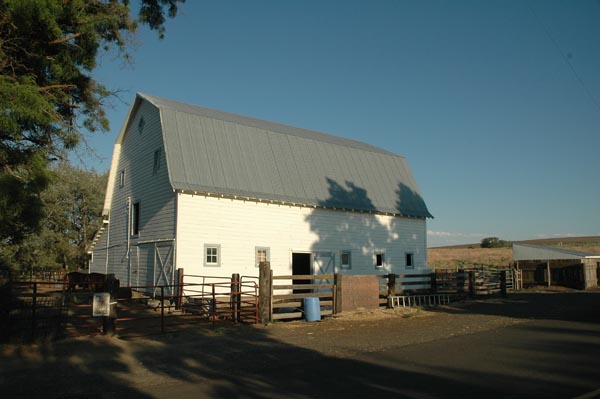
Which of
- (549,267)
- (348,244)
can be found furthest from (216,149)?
(549,267)

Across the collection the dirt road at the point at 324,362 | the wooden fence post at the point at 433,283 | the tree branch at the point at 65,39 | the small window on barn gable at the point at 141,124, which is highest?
the small window on barn gable at the point at 141,124

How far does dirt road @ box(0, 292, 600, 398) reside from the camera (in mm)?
8086

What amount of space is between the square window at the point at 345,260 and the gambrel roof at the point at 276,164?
239cm

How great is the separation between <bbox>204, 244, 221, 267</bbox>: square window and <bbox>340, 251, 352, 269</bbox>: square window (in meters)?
7.31

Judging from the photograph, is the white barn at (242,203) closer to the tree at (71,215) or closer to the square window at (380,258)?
the square window at (380,258)

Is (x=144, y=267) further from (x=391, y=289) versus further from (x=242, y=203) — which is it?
(x=391, y=289)

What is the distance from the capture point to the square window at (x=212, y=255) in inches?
859

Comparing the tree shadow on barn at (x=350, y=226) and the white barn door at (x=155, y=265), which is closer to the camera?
the white barn door at (x=155, y=265)

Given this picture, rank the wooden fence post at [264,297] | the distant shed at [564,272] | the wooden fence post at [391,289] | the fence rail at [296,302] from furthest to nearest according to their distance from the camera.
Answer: the distant shed at [564,272] < the wooden fence post at [391,289] < the fence rail at [296,302] < the wooden fence post at [264,297]

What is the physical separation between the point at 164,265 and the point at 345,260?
9.61 metres

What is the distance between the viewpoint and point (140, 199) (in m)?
24.9

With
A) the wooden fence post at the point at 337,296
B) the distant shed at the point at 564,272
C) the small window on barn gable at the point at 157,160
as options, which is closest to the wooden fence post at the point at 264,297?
the wooden fence post at the point at 337,296

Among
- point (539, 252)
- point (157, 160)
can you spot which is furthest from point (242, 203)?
point (539, 252)

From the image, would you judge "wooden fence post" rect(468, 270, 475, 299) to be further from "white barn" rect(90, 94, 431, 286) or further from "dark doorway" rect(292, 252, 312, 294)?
"dark doorway" rect(292, 252, 312, 294)
